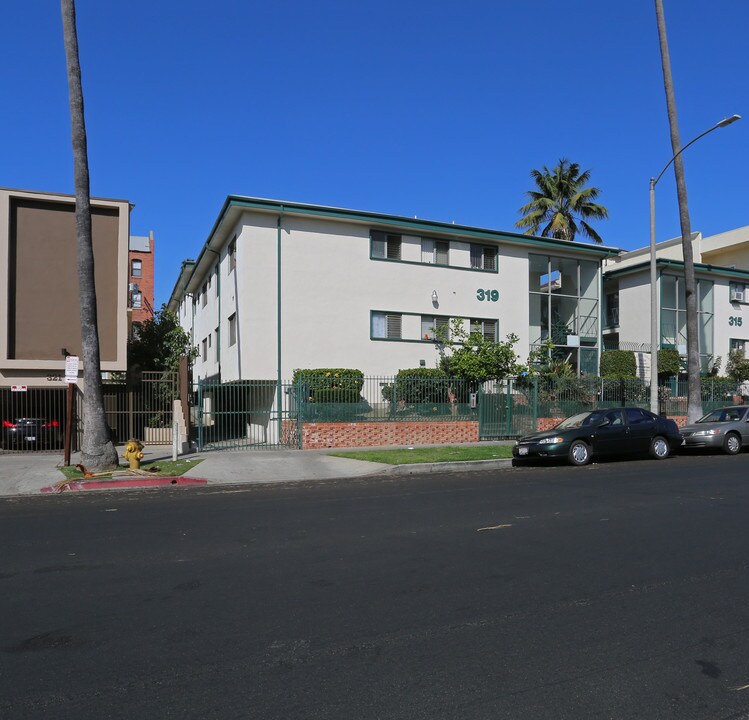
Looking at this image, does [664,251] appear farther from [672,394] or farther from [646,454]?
[646,454]

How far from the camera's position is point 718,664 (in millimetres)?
4145

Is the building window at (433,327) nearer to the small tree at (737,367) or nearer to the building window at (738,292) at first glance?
the small tree at (737,367)

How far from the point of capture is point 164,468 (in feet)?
48.6

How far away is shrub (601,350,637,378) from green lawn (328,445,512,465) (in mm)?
12234

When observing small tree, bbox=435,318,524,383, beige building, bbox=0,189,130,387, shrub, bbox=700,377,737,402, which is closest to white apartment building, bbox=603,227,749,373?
shrub, bbox=700,377,737,402

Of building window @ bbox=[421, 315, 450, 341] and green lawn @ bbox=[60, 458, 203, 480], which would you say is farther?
building window @ bbox=[421, 315, 450, 341]

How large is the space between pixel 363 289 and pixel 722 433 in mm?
12291

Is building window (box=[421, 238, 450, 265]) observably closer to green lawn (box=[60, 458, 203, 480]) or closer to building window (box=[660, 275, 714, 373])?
green lawn (box=[60, 458, 203, 480])

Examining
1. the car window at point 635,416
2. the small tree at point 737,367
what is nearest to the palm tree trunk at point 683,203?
the car window at point 635,416

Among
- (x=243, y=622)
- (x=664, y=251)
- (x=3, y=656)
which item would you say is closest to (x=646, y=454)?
(x=243, y=622)

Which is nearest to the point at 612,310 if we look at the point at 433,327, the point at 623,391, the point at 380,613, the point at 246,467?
the point at 623,391

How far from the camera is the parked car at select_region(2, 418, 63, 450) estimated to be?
1842 centimetres

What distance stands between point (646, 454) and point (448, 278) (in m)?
10.9

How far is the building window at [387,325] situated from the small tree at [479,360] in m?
1.45
